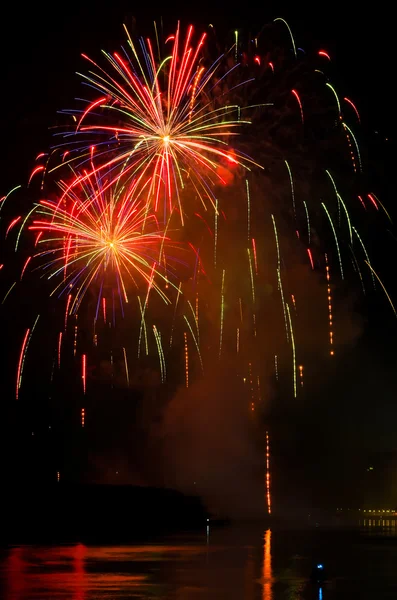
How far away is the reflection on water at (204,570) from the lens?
17.3 meters

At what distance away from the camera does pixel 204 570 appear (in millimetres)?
21750

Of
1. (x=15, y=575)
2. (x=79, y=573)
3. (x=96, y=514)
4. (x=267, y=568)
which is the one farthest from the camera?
(x=96, y=514)

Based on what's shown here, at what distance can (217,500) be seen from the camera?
2403 inches

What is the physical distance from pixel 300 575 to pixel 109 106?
1286cm

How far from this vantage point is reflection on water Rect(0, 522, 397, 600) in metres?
17.3

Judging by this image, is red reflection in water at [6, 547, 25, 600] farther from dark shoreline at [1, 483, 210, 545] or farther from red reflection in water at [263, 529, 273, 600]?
dark shoreline at [1, 483, 210, 545]

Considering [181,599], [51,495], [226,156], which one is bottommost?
[181,599]

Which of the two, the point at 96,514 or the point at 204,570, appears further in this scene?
the point at 96,514

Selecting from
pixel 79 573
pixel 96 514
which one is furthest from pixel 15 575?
pixel 96 514

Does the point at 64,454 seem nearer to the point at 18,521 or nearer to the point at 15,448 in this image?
the point at 15,448

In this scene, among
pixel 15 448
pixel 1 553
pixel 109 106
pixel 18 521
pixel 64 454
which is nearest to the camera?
pixel 109 106

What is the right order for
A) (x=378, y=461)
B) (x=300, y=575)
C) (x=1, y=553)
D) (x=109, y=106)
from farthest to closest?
(x=378, y=461)
(x=1, y=553)
(x=109, y=106)
(x=300, y=575)

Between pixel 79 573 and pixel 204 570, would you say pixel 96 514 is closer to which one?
pixel 204 570

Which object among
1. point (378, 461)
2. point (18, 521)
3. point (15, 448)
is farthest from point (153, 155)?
point (378, 461)
